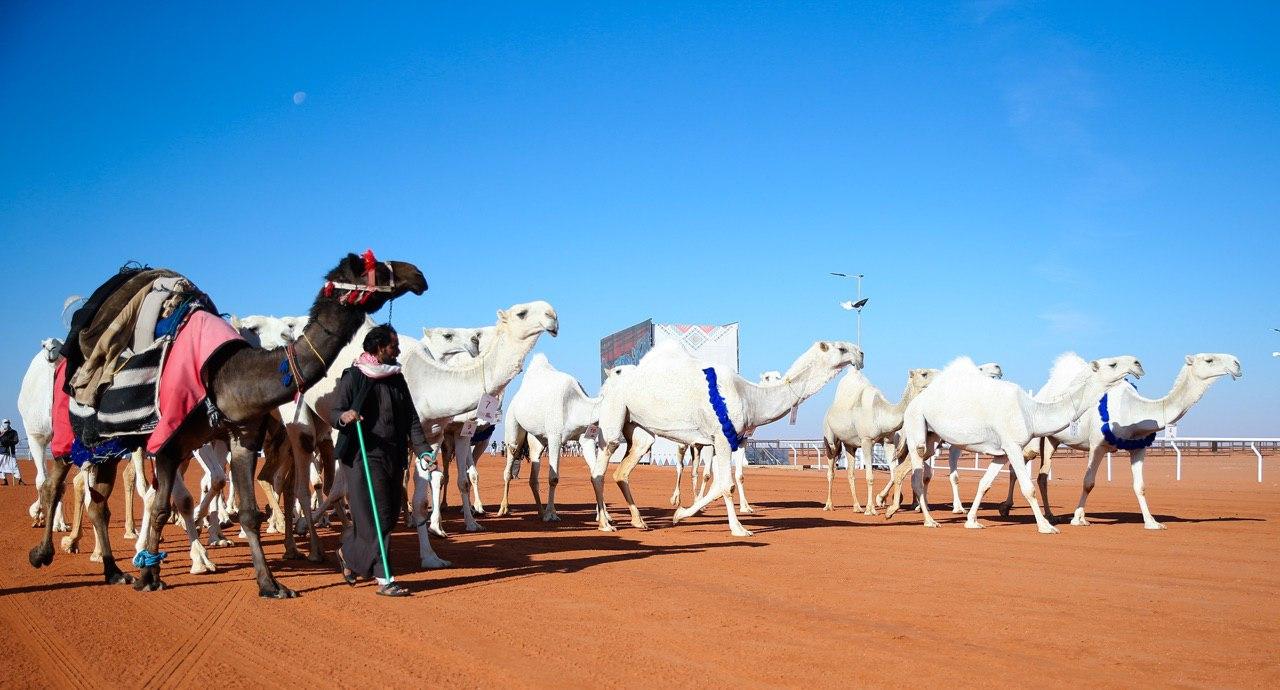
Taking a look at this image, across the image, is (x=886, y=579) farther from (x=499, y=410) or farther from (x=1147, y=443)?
(x=1147, y=443)

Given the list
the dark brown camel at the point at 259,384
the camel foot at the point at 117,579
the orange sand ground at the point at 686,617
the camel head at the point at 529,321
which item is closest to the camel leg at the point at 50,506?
the orange sand ground at the point at 686,617

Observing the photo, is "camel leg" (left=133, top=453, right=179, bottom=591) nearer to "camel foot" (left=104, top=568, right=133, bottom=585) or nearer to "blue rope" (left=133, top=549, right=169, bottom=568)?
"blue rope" (left=133, top=549, right=169, bottom=568)

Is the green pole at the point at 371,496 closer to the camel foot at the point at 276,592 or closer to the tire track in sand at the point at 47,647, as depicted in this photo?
the camel foot at the point at 276,592

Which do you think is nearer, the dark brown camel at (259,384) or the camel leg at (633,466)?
the dark brown camel at (259,384)

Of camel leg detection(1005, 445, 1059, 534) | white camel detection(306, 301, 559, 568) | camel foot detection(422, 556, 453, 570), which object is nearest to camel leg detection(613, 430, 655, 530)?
white camel detection(306, 301, 559, 568)

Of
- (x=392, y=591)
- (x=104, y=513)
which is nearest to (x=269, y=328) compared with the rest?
(x=104, y=513)

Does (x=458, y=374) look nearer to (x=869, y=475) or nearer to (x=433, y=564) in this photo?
(x=433, y=564)

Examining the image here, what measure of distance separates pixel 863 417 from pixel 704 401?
6745 mm

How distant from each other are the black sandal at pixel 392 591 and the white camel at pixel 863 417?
1183cm

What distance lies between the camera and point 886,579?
29.7 ft

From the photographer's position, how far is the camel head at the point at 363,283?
26.1ft

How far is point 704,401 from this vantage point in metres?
Answer: 13.5

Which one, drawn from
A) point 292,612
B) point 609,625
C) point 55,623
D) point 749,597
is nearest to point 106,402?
point 55,623

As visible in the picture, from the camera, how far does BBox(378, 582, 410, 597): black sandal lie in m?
7.82
